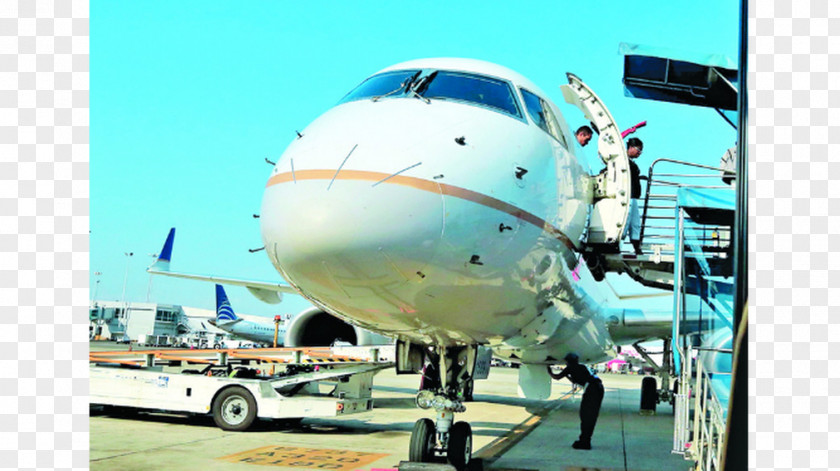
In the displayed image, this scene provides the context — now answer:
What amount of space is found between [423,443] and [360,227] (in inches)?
123

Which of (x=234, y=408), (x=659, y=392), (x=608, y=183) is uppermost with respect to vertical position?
(x=608, y=183)

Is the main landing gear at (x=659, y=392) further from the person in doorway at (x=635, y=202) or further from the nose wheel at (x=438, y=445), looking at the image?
the nose wheel at (x=438, y=445)

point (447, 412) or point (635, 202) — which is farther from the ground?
Answer: point (635, 202)

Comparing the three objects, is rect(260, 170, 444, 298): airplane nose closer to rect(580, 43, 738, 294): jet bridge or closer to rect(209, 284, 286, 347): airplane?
rect(580, 43, 738, 294): jet bridge

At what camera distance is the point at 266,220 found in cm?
523

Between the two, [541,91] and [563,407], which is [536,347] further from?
[563,407]

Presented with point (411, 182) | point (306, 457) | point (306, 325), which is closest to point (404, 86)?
point (411, 182)

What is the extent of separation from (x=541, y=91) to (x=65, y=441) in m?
5.18

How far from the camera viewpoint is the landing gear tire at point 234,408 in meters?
10.5

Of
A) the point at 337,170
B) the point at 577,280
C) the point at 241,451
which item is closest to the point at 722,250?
the point at 577,280

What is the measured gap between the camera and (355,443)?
9648mm

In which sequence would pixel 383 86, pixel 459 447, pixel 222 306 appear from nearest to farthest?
pixel 383 86, pixel 459 447, pixel 222 306

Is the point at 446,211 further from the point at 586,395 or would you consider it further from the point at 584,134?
the point at 586,395

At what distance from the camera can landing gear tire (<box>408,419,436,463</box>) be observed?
693 centimetres
